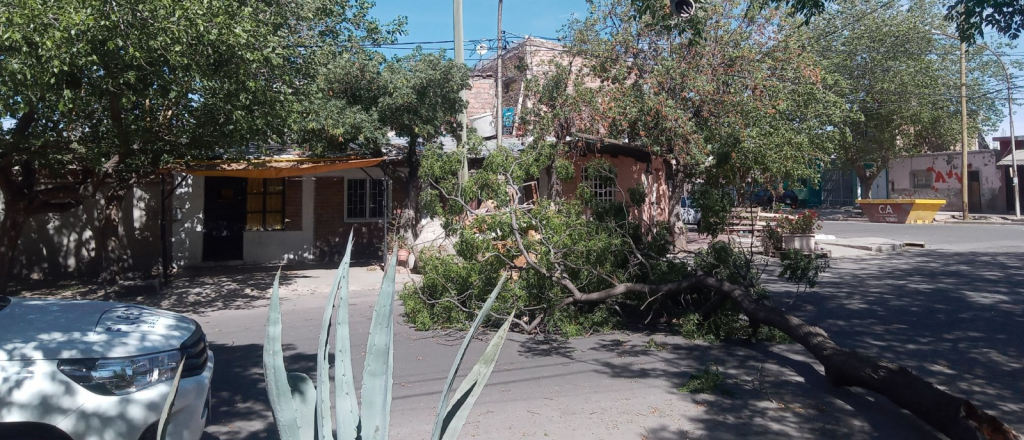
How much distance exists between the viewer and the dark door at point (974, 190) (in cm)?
3875

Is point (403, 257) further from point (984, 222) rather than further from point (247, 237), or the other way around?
point (984, 222)

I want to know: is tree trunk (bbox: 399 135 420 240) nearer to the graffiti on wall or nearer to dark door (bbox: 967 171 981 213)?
the graffiti on wall

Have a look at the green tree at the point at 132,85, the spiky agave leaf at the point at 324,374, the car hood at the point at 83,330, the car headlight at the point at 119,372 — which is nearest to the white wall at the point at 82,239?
the green tree at the point at 132,85

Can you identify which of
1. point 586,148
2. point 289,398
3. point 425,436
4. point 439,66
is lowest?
point 425,436

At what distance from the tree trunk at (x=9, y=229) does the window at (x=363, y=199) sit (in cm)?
801

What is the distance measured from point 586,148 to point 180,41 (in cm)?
1137

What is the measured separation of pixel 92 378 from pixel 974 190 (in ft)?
145

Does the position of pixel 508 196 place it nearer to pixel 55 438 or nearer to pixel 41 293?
pixel 55 438

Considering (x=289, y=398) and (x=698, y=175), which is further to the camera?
(x=698, y=175)

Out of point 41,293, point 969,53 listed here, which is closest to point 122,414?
point 41,293

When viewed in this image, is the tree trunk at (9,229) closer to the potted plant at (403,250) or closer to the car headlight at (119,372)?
the potted plant at (403,250)

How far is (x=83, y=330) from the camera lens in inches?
178

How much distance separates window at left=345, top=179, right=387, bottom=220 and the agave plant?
15.3 meters

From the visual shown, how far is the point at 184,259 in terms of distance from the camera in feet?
53.4
